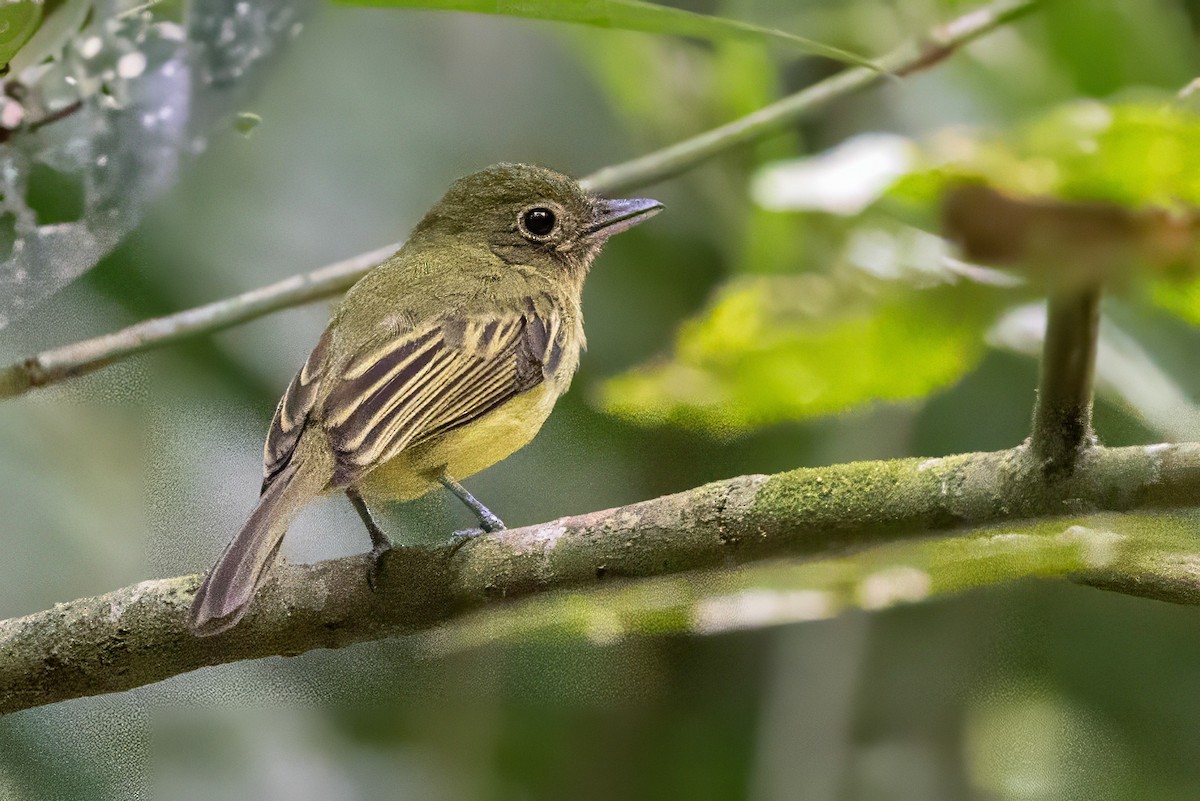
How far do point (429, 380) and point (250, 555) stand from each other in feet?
1.64

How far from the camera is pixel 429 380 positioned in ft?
6.27

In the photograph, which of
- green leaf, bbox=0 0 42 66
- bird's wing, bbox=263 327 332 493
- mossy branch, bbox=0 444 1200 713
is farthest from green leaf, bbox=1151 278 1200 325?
bird's wing, bbox=263 327 332 493

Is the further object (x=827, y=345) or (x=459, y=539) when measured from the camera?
(x=459, y=539)

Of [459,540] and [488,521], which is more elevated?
[488,521]

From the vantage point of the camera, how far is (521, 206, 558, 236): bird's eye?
2.48 m

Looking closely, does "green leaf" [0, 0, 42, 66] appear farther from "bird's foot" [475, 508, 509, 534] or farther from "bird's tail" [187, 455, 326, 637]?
"bird's foot" [475, 508, 509, 534]

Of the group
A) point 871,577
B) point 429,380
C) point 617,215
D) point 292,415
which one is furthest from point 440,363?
point 871,577

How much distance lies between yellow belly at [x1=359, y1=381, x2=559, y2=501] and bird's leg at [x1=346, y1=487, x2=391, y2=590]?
20mm

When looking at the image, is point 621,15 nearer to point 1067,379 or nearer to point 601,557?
point 1067,379

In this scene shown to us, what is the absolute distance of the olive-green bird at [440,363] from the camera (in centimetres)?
172

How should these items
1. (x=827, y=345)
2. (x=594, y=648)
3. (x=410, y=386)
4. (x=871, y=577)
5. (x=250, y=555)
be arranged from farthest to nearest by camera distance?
(x=410, y=386)
(x=594, y=648)
(x=250, y=555)
(x=871, y=577)
(x=827, y=345)

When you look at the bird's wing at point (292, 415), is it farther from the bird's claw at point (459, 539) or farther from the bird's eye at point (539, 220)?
the bird's eye at point (539, 220)

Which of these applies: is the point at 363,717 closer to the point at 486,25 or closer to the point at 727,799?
the point at 727,799

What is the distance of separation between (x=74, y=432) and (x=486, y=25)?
75.7 inches
